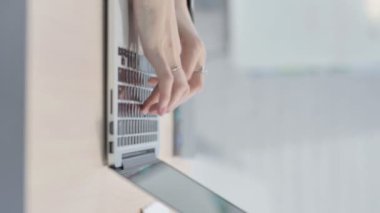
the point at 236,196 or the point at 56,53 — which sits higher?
the point at 56,53

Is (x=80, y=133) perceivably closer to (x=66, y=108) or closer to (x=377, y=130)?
(x=66, y=108)

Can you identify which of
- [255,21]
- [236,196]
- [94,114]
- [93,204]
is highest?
[255,21]

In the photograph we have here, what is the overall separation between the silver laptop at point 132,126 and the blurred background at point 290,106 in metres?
0.50

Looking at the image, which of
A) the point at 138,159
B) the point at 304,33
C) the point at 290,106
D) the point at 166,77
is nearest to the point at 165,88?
the point at 166,77

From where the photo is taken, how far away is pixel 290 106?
125 cm

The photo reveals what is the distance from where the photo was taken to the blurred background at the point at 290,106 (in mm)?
1191

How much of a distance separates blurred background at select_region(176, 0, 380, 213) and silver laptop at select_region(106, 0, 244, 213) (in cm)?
50

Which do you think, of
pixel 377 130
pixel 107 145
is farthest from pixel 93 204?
pixel 377 130

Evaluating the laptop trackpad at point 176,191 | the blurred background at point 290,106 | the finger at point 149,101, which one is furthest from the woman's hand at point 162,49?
the blurred background at point 290,106

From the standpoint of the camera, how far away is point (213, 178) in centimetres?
119

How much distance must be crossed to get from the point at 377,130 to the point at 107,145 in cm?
91

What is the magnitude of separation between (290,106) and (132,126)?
765 millimetres

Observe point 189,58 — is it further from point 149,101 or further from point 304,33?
point 304,33

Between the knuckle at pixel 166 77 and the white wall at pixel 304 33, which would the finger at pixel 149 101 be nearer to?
the knuckle at pixel 166 77
